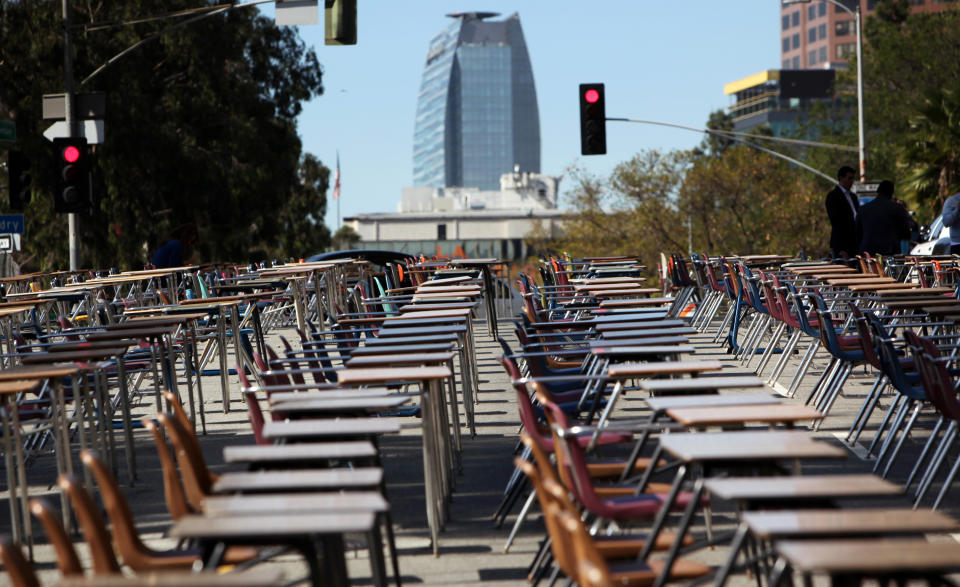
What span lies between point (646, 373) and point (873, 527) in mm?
2968

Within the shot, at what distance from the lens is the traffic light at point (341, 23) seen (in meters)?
13.7

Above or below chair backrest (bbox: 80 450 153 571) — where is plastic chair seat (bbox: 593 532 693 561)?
below

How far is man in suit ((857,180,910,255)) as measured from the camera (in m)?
16.7

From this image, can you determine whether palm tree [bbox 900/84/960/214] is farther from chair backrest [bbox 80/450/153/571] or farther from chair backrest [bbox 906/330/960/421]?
chair backrest [bbox 80/450/153/571]

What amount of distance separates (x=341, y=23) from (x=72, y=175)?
482cm

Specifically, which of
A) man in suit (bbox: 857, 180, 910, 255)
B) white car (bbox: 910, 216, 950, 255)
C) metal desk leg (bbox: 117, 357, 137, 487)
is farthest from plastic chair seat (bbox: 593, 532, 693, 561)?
white car (bbox: 910, 216, 950, 255)

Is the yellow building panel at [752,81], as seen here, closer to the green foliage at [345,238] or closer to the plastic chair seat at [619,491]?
the green foliage at [345,238]

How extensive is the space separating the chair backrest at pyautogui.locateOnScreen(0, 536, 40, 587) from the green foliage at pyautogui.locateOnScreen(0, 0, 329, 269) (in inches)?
1014

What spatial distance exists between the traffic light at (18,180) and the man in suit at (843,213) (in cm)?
1013

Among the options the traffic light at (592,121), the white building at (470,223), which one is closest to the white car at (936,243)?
the traffic light at (592,121)

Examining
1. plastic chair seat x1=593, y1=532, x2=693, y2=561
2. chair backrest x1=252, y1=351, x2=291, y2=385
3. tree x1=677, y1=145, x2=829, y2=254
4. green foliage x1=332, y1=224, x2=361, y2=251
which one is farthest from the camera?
green foliage x1=332, y1=224, x2=361, y2=251

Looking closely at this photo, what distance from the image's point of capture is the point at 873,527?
3422 mm

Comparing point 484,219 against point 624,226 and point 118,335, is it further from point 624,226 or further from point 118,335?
point 118,335

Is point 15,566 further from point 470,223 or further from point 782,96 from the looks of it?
point 782,96
